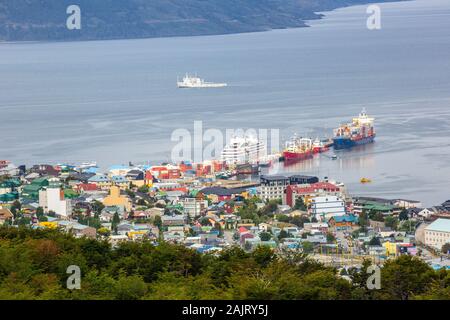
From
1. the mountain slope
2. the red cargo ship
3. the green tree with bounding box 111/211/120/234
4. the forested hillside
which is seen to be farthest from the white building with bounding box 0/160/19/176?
the mountain slope

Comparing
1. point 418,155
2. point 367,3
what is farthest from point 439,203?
point 367,3

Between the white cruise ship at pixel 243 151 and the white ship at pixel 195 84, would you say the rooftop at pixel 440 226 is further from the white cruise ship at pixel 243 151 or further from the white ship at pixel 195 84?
the white ship at pixel 195 84

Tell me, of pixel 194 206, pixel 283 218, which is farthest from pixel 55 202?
pixel 283 218

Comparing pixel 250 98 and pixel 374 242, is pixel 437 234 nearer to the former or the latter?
pixel 374 242

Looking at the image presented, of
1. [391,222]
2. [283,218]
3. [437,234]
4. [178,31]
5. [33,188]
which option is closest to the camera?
[437,234]

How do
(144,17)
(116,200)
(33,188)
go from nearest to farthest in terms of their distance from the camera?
(116,200)
(33,188)
(144,17)
